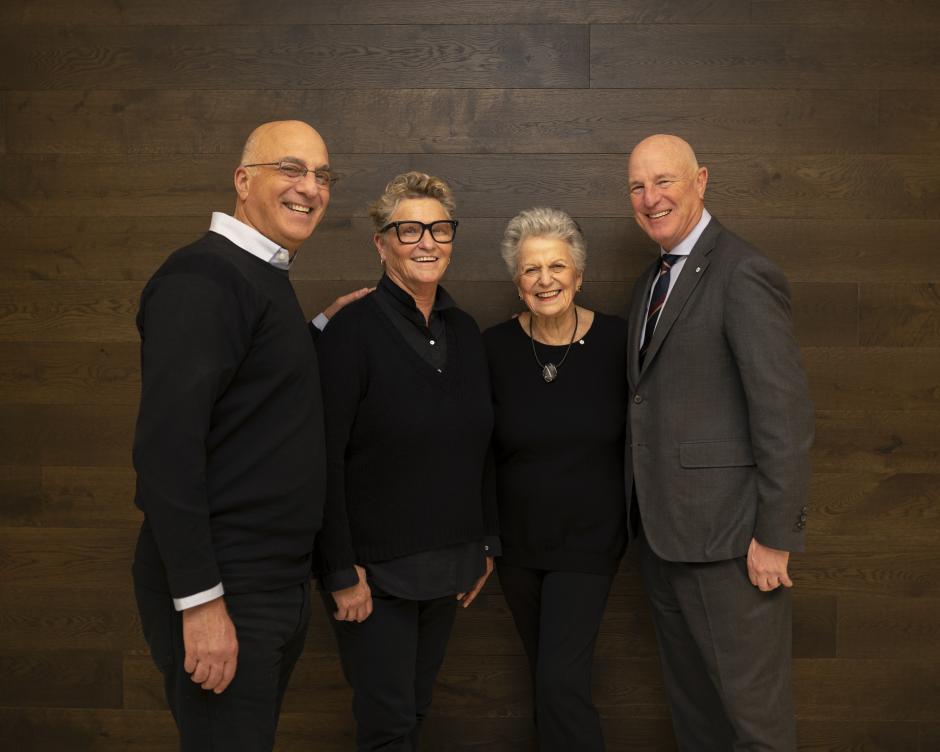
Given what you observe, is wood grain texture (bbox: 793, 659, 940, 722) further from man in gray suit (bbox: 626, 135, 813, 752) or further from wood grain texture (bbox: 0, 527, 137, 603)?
wood grain texture (bbox: 0, 527, 137, 603)

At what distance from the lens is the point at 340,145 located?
2621 millimetres

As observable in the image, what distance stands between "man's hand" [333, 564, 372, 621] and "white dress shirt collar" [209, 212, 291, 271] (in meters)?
0.76

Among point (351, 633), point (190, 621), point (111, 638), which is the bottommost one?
point (111, 638)

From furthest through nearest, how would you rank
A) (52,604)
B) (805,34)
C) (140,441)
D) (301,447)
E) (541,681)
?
(52,604), (805,34), (541,681), (301,447), (140,441)

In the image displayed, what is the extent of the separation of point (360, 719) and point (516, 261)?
124 centimetres

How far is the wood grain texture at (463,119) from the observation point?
8.50 ft

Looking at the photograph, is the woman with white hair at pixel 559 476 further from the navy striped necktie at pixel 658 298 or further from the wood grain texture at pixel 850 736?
the wood grain texture at pixel 850 736

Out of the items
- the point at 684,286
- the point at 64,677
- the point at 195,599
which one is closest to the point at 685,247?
the point at 684,286

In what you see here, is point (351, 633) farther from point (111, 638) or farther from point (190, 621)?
point (111, 638)

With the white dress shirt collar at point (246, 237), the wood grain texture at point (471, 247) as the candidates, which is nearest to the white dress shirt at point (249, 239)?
the white dress shirt collar at point (246, 237)

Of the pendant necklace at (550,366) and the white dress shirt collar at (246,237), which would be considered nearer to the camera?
the white dress shirt collar at (246,237)

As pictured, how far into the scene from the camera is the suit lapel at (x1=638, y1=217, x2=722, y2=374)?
204cm

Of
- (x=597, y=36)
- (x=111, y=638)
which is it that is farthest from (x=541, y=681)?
(x=597, y=36)

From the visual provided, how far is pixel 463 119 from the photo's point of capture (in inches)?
103
